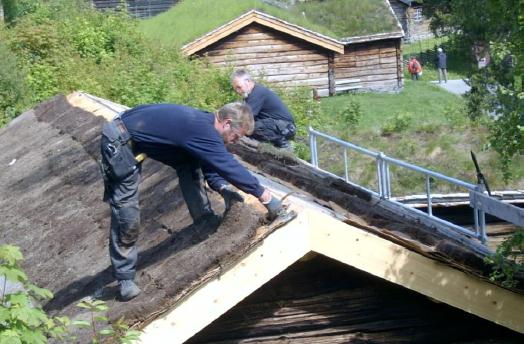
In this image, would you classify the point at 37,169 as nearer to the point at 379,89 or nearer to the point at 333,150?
the point at 333,150

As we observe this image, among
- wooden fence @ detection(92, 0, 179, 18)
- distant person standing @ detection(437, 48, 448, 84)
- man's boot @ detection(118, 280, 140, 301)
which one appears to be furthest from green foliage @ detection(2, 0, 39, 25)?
man's boot @ detection(118, 280, 140, 301)

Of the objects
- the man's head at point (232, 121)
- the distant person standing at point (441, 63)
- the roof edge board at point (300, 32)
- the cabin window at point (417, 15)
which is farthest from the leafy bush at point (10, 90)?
the cabin window at point (417, 15)

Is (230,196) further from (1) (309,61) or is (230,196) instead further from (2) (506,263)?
(1) (309,61)

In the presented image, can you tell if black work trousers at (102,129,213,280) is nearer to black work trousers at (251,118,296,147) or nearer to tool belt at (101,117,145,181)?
tool belt at (101,117,145,181)

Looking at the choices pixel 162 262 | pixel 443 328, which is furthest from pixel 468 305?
pixel 162 262

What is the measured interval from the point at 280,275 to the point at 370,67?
33.2 metres

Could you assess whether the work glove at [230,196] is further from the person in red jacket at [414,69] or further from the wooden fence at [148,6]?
the person in red jacket at [414,69]

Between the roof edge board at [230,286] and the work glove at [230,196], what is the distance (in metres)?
0.50

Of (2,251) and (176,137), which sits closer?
(2,251)

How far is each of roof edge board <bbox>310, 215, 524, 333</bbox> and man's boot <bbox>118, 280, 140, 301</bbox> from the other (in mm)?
932

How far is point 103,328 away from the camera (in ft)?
15.8

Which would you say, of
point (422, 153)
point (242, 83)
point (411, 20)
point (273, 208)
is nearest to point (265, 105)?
point (242, 83)

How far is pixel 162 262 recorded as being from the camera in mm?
5293

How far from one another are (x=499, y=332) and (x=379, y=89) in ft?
108
